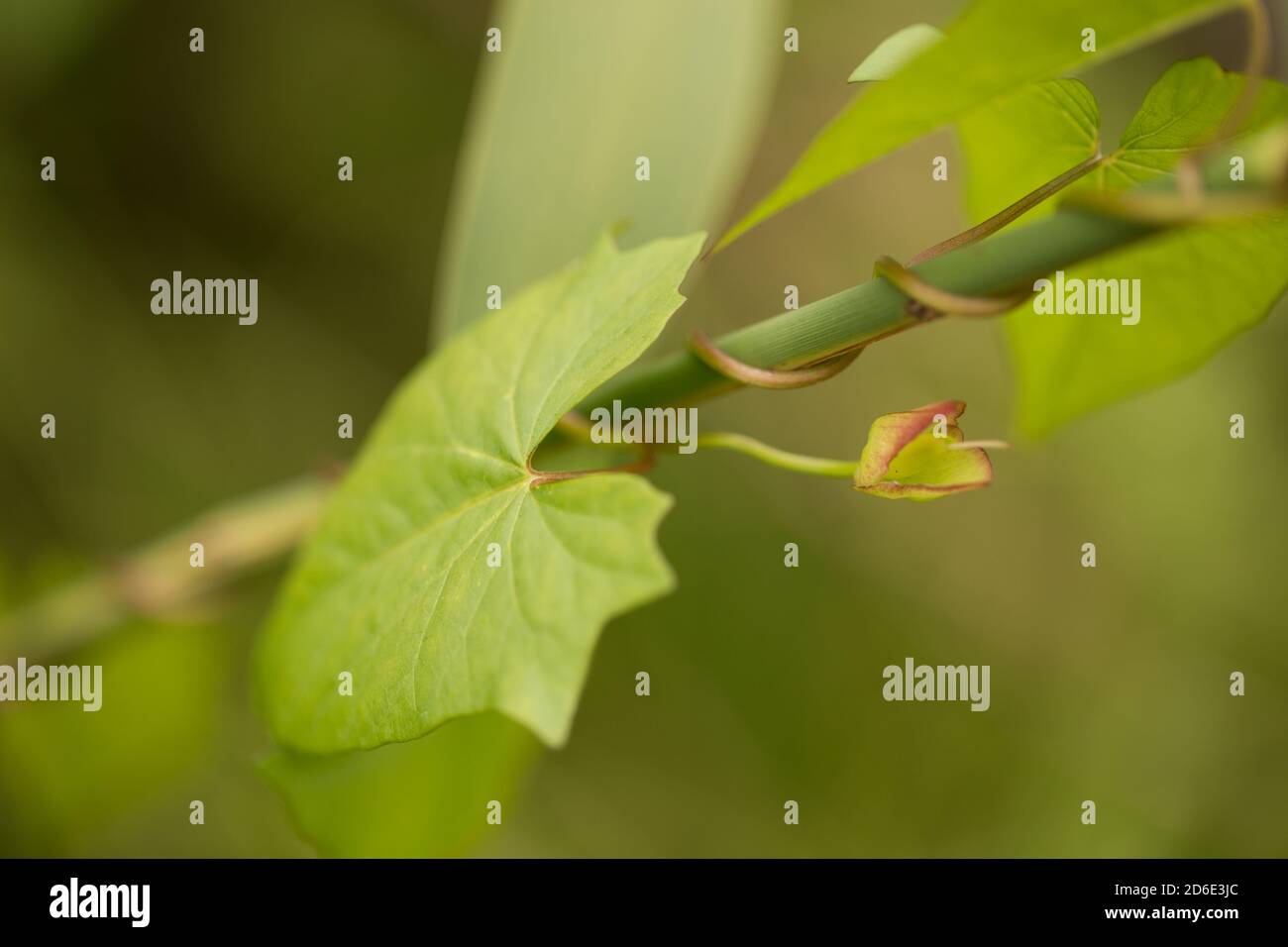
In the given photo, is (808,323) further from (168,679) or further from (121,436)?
(121,436)

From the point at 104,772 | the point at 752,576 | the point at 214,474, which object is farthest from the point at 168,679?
the point at 752,576

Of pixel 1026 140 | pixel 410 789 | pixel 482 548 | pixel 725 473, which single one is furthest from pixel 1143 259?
pixel 725 473

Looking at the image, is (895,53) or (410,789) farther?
(410,789)

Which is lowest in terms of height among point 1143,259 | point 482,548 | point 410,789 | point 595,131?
point 410,789

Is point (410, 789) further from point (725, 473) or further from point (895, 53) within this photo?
point (725, 473)

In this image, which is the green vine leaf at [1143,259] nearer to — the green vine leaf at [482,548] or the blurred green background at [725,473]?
the green vine leaf at [482,548]

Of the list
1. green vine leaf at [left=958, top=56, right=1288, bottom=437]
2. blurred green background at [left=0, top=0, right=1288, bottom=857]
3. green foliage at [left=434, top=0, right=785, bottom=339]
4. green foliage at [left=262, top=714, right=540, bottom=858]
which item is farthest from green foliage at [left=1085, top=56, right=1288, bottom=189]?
blurred green background at [left=0, top=0, right=1288, bottom=857]
